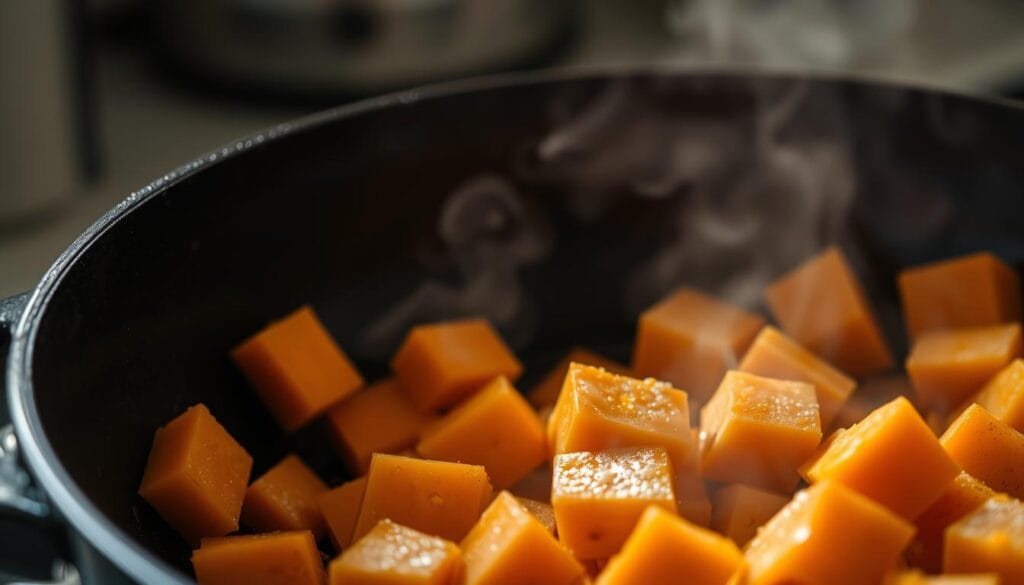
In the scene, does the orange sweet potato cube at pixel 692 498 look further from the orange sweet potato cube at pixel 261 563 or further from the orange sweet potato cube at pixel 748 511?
the orange sweet potato cube at pixel 261 563

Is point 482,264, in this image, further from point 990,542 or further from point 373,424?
point 990,542

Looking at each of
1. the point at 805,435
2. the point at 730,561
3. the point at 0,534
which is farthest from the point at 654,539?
the point at 0,534

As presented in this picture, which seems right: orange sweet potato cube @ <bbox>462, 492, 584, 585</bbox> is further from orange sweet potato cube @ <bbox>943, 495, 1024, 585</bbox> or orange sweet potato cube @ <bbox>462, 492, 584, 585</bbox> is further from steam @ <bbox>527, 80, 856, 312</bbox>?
steam @ <bbox>527, 80, 856, 312</bbox>

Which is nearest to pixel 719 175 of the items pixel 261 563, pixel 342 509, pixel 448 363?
pixel 448 363

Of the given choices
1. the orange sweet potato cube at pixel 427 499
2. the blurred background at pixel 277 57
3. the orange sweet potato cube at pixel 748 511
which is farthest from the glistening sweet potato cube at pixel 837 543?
the blurred background at pixel 277 57

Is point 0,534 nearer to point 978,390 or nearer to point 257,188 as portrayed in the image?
point 257,188

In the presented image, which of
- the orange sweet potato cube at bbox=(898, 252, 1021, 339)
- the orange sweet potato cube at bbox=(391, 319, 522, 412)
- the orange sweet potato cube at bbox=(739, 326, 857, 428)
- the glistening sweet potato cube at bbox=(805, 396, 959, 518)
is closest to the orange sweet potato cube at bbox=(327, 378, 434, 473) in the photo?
the orange sweet potato cube at bbox=(391, 319, 522, 412)
